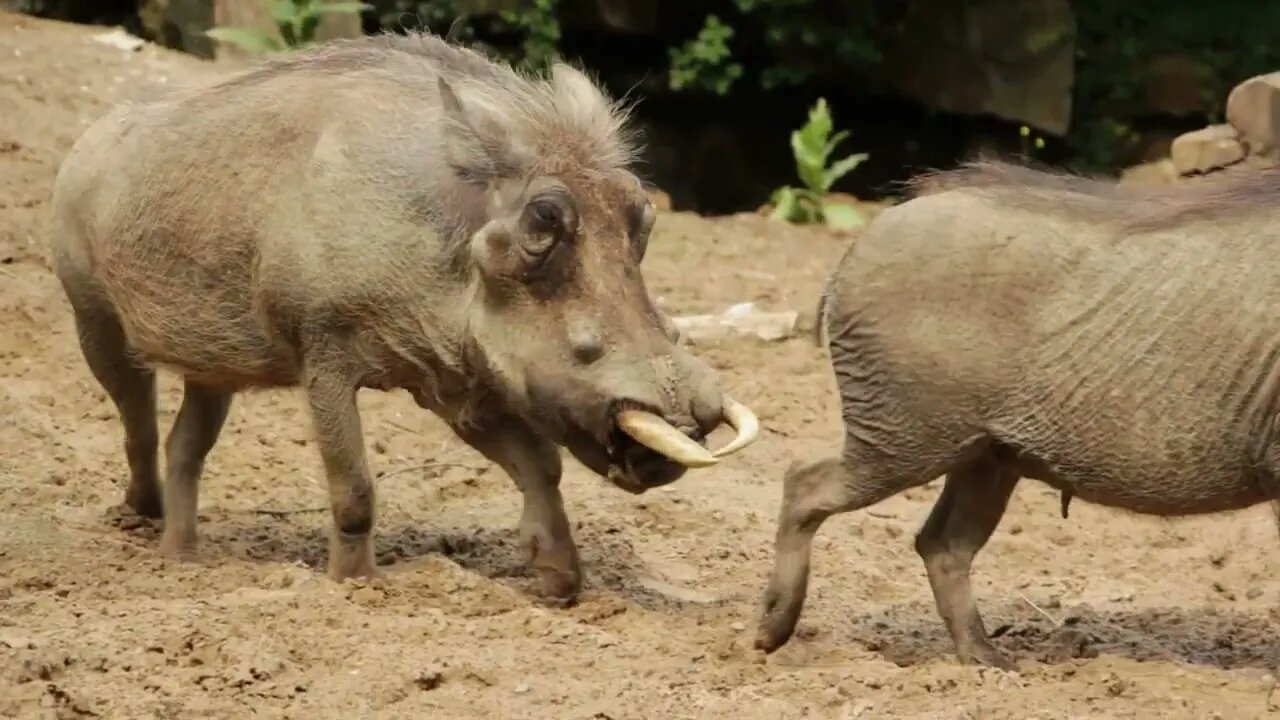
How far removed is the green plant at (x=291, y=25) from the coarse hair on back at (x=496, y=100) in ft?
12.7

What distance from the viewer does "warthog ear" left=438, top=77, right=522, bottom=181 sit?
181 inches

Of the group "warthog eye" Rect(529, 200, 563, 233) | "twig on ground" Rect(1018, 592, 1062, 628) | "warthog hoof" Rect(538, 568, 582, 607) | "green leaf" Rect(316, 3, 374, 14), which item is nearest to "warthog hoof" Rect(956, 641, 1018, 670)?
"twig on ground" Rect(1018, 592, 1062, 628)

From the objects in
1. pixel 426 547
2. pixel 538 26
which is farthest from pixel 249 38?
pixel 426 547

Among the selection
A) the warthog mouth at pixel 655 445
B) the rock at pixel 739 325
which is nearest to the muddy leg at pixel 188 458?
the warthog mouth at pixel 655 445

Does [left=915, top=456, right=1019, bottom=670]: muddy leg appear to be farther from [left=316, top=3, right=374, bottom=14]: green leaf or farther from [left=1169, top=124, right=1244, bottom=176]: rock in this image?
[left=1169, top=124, right=1244, bottom=176]: rock

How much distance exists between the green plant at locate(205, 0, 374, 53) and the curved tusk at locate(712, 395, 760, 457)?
5.14 m

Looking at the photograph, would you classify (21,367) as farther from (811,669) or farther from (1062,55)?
(1062,55)

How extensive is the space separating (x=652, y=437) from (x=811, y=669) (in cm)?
64

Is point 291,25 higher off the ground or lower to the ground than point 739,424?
lower

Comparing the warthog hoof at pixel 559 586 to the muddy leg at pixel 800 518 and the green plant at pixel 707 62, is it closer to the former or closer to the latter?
the muddy leg at pixel 800 518

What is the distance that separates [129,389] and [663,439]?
1.97 m

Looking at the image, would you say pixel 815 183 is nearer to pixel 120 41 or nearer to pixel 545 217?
pixel 120 41

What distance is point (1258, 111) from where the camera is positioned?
353 inches

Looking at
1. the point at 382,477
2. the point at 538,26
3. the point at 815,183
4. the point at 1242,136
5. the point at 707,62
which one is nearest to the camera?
the point at 382,477
